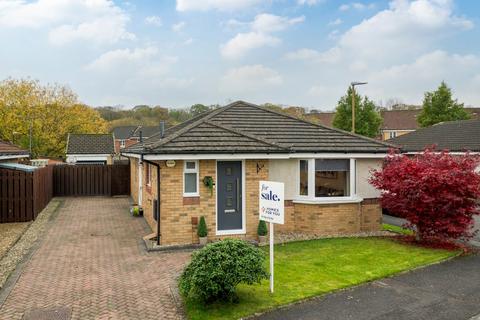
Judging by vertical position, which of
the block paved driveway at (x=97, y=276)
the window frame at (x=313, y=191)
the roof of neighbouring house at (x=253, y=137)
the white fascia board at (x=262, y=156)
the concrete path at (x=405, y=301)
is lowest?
the concrete path at (x=405, y=301)

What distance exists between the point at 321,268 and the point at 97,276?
4876 millimetres

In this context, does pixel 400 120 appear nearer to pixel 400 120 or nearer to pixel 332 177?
pixel 400 120

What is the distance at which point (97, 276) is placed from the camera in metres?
8.70

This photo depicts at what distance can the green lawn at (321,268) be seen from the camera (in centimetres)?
695

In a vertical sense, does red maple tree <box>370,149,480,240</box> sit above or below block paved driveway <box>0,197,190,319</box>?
above

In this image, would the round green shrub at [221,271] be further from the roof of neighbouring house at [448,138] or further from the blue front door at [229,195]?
the roof of neighbouring house at [448,138]

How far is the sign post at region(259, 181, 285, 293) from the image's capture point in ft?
24.6

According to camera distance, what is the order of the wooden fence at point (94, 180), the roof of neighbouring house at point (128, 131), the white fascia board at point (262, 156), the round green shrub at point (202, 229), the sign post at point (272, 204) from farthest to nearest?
the roof of neighbouring house at point (128, 131)
the wooden fence at point (94, 180)
the round green shrub at point (202, 229)
the white fascia board at point (262, 156)
the sign post at point (272, 204)

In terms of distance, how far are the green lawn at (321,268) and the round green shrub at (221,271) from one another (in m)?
0.26

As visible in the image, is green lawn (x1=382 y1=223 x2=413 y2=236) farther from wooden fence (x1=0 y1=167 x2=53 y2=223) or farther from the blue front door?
wooden fence (x1=0 y1=167 x2=53 y2=223)

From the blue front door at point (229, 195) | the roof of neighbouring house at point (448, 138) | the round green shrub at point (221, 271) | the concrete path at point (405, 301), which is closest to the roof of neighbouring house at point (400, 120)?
the roof of neighbouring house at point (448, 138)

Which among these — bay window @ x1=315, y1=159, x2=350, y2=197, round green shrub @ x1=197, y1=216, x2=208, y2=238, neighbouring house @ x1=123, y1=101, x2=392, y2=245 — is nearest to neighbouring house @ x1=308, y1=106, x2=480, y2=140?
neighbouring house @ x1=123, y1=101, x2=392, y2=245

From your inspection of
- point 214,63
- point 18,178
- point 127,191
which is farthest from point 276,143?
point 127,191

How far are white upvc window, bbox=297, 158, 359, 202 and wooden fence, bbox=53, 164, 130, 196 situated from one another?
586 inches
